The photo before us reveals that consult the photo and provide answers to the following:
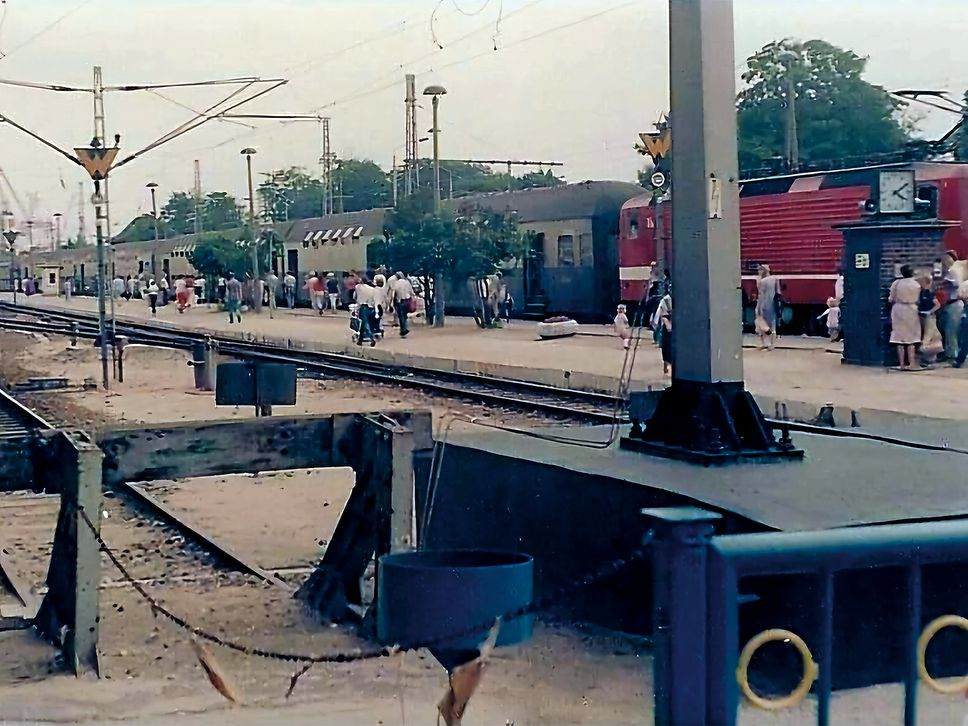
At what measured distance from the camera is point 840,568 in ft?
10.2

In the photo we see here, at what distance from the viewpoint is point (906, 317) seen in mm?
18625

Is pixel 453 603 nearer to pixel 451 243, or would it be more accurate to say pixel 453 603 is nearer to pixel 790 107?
pixel 451 243

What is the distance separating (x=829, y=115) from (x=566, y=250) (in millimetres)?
11763

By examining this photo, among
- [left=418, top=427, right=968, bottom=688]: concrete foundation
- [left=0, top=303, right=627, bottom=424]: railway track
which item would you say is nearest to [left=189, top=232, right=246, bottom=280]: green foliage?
[left=0, top=303, right=627, bottom=424]: railway track

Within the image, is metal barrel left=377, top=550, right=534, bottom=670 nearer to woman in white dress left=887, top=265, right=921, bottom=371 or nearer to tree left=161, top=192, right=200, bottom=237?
woman in white dress left=887, top=265, right=921, bottom=371

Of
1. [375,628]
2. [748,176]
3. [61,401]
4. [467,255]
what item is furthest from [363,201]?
[375,628]

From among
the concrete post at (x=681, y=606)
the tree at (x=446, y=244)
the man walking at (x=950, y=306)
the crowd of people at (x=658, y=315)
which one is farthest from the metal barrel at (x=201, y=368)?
the concrete post at (x=681, y=606)

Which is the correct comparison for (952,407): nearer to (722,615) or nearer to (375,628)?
(375,628)

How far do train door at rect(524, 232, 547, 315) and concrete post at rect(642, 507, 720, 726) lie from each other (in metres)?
30.5

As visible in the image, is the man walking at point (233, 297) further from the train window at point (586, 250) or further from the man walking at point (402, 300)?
the train window at point (586, 250)

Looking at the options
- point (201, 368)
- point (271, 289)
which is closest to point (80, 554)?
point (201, 368)

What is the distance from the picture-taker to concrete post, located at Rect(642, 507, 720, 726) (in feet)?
10.1

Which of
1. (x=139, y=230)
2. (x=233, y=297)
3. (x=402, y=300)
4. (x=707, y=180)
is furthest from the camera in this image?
(x=139, y=230)

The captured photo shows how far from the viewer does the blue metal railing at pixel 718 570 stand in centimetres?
308
